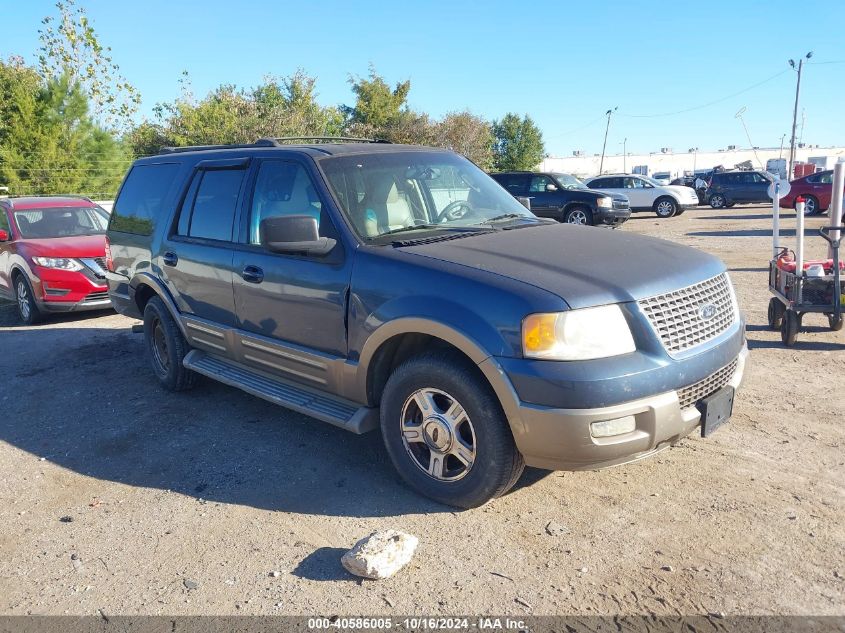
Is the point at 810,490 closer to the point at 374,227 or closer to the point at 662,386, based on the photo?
the point at 662,386

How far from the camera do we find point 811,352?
20.4 feet

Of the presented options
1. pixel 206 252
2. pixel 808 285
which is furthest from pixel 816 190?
pixel 206 252

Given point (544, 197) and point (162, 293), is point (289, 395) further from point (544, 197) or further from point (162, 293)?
point (544, 197)

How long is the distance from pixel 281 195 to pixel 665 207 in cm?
A: 2373

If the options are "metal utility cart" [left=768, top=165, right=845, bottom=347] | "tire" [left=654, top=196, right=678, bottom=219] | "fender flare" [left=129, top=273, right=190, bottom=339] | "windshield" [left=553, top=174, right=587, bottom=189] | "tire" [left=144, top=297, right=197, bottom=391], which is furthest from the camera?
"tire" [left=654, top=196, right=678, bottom=219]

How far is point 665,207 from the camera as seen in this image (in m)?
25.7

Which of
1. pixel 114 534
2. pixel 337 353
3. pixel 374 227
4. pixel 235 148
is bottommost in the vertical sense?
pixel 114 534

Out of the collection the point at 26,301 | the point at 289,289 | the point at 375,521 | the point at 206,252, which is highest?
the point at 206,252

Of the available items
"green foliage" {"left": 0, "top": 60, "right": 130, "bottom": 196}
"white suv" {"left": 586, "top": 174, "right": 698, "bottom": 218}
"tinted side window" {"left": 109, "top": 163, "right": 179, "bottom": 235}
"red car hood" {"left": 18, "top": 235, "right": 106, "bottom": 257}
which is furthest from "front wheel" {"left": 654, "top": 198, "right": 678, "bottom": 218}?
"tinted side window" {"left": 109, "top": 163, "right": 179, "bottom": 235}

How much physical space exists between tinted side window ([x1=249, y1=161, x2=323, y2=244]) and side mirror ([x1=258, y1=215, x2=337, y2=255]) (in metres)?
0.25

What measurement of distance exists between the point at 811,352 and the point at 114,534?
5877 millimetres

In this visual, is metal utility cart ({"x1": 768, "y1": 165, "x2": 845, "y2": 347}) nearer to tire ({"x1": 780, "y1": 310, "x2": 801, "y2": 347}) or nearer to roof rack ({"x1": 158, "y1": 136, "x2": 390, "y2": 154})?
tire ({"x1": 780, "y1": 310, "x2": 801, "y2": 347})

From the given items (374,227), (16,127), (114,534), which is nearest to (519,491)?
(374,227)

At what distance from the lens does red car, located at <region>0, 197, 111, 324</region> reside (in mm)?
8836
